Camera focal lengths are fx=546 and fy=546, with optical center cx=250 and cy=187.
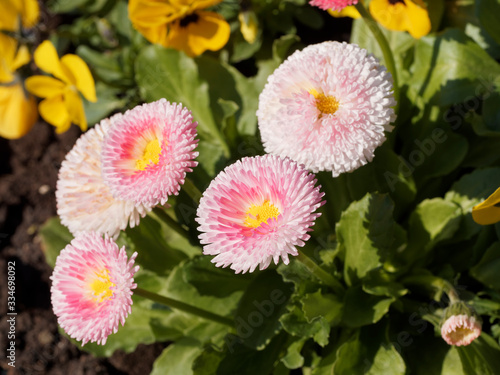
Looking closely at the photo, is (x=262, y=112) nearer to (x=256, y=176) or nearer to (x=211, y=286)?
(x=256, y=176)

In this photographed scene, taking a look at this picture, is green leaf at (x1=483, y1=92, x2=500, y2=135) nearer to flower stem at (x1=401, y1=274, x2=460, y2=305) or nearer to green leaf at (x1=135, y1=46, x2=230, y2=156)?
flower stem at (x1=401, y1=274, x2=460, y2=305)

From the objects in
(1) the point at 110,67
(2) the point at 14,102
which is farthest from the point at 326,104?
(2) the point at 14,102

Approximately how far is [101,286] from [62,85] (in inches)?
48.2

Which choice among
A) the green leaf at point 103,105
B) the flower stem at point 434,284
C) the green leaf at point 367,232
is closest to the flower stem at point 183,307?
the green leaf at point 367,232

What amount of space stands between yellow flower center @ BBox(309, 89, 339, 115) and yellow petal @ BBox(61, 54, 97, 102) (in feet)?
3.62

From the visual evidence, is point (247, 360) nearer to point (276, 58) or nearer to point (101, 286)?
point (101, 286)

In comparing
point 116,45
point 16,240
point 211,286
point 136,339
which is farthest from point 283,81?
point 16,240

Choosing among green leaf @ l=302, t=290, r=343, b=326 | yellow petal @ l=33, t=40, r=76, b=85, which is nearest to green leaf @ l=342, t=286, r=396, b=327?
green leaf @ l=302, t=290, r=343, b=326

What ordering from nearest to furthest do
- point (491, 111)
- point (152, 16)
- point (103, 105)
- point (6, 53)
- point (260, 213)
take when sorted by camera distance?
point (260, 213) → point (491, 111) → point (152, 16) → point (6, 53) → point (103, 105)

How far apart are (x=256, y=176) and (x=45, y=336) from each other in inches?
66.4

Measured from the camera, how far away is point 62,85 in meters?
2.14

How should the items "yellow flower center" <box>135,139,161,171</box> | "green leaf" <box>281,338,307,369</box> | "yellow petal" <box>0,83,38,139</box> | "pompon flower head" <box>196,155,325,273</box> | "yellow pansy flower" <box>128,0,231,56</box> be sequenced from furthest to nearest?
"yellow petal" <box>0,83,38,139</box> < "yellow pansy flower" <box>128,0,231,56</box> < "green leaf" <box>281,338,307,369</box> < "yellow flower center" <box>135,139,161,171</box> < "pompon flower head" <box>196,155,325,273</box>

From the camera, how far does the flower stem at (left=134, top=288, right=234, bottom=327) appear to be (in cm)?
125

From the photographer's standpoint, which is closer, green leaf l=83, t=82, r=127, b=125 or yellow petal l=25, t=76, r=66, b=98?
yellow petal l=25, t=76, r=66, b=98
